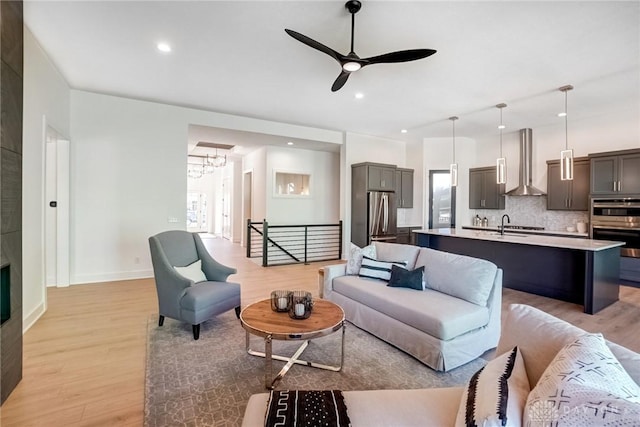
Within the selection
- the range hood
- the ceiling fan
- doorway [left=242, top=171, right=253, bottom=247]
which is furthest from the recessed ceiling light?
the range hood

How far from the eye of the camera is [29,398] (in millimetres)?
2092

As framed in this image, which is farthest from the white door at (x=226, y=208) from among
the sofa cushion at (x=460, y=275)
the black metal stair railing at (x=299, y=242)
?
the sofa cushion at (x=460, y=275)

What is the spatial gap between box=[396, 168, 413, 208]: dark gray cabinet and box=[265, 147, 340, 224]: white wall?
1760 millimetres

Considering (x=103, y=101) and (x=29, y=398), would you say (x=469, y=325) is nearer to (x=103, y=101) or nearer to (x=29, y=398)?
(x=29, y=398)

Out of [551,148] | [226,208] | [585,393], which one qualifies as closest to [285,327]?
[585,393]

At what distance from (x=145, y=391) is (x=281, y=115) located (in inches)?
198

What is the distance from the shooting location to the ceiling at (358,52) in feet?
9.00

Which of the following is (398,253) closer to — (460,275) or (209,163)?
(460,275)

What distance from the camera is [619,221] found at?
5.22 m

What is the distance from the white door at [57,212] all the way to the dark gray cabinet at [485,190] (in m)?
8.35

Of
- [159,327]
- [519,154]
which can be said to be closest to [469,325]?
[159,327]

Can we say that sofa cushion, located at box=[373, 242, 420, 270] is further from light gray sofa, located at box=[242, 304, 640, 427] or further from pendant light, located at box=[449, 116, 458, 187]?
pendant light, located at box=[449, 116, 458, 187]

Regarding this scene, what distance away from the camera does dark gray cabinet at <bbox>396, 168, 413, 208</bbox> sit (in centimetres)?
776

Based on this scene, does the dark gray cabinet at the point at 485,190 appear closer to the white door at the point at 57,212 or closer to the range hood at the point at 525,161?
the range hood at the point at 525,161
